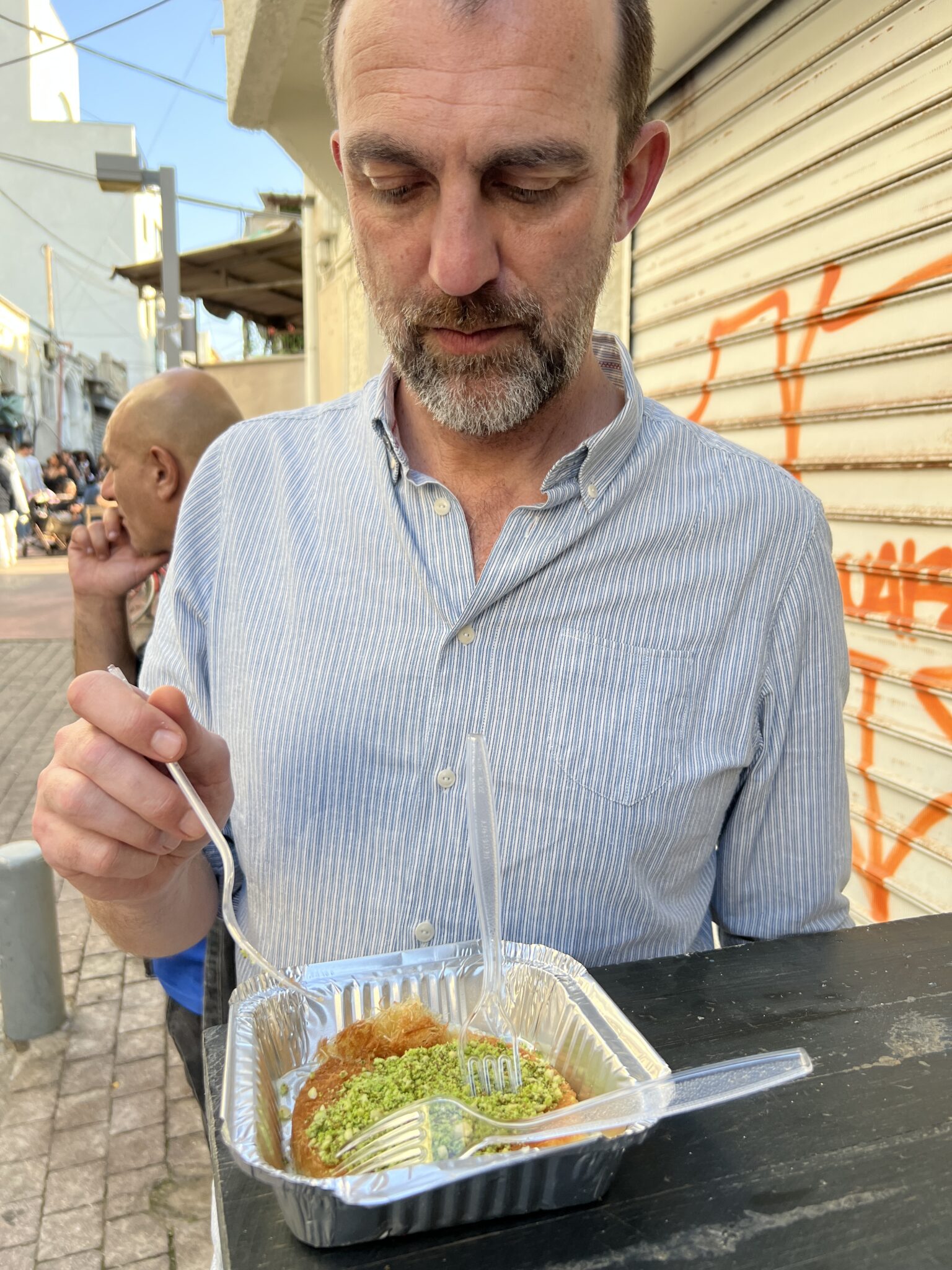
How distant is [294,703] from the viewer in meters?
1.50

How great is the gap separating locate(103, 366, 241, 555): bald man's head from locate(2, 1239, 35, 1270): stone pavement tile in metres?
2.05

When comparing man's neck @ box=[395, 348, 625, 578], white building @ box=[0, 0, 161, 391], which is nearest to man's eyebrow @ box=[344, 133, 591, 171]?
man's neck @ box=[395, 348, 625, 578]

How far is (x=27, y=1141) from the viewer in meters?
3.09

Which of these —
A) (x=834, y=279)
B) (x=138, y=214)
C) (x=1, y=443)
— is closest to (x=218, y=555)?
(x=834, y=279)

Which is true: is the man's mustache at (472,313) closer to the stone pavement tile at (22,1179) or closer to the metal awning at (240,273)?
the stone pavement tile at (22,1179)

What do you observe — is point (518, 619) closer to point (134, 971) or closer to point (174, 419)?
point (174, 419)

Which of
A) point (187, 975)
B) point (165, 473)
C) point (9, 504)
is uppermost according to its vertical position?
point (165, 473)

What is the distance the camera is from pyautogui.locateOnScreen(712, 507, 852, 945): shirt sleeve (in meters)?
1.48

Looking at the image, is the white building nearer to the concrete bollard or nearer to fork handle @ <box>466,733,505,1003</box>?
the concrete bollard

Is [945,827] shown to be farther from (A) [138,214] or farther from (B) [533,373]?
(A) [138,214]

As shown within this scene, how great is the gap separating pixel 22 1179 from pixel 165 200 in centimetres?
954

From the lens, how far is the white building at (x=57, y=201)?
115 feet

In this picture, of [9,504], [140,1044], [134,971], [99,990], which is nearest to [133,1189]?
[140,1044]

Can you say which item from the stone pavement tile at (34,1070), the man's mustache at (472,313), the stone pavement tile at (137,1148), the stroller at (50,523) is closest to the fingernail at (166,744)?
the man's mustache at (472,313)
